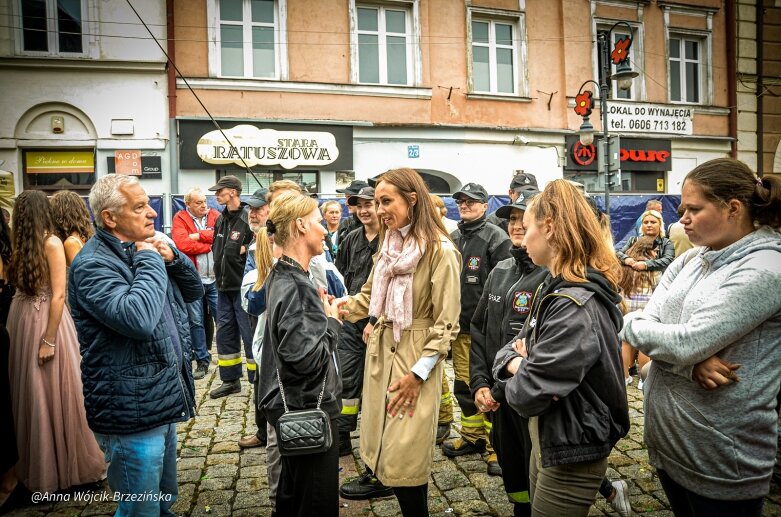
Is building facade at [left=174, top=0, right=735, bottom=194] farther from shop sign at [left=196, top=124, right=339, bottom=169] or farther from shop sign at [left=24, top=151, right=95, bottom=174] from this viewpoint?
shop sign at [left=24, top=151, right=95, bottom=174]

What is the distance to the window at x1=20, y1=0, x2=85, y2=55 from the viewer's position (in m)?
11.7

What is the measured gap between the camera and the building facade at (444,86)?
12.6m

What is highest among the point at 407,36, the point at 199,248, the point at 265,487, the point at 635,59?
the point at 407,36

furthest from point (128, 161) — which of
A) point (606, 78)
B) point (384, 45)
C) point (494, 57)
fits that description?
point (606, 78)

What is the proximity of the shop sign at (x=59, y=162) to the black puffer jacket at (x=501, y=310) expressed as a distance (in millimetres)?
11411

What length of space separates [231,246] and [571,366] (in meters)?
4.98

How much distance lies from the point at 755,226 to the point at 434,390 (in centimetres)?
168

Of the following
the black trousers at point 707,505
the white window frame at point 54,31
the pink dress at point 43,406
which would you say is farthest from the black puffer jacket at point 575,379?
the white window frame at point 54,31

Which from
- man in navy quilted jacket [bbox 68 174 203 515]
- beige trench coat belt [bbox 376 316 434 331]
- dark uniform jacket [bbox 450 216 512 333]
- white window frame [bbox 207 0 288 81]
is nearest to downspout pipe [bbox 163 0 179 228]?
white window frame [bbox 207 0 288 81]

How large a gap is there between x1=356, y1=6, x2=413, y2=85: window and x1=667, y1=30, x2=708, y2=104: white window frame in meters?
7.80

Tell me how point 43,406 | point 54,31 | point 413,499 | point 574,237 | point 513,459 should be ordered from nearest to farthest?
1. point 574,237
2. point 413,499
3. point 513,459
4. point 43,406
5. point 54,31

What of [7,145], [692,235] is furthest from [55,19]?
[692,235]

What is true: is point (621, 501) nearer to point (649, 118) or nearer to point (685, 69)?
point (649, 118)

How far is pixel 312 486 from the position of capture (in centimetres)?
250
